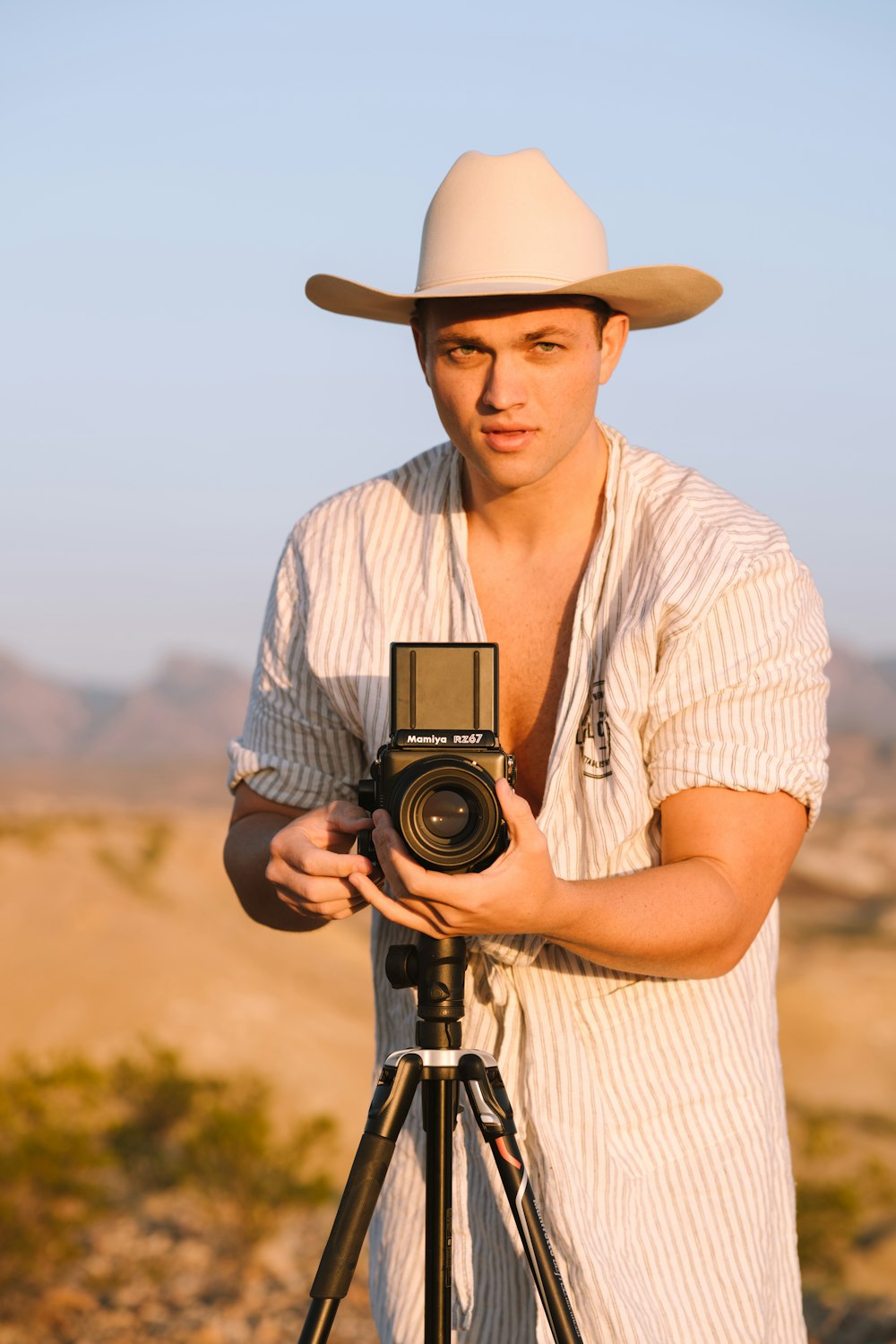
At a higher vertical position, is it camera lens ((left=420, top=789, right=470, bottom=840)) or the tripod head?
camera lens ((left=420, top=789, right=470, bottom=840))

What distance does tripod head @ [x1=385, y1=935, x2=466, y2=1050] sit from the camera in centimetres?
204

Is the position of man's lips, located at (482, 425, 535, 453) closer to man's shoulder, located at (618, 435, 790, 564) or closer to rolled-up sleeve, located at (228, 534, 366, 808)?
man's shoulder, located at (618, 435, 790, 564)

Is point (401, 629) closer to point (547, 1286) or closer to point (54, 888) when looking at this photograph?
point (547, 1286)

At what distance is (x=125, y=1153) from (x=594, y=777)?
6292 millimetres

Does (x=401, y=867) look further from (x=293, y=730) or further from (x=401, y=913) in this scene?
(x=293, y=730)

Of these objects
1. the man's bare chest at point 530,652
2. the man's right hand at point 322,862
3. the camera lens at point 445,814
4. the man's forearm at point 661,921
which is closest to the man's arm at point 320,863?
the man's right hand at point 322,862

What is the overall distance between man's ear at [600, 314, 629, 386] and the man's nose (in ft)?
0.87

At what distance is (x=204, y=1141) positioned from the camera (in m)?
7.01

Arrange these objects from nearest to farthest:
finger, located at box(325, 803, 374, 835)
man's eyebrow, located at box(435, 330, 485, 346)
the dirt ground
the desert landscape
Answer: finger, located at box(325, 803, 374, 835) → man's eyebrow, located at box(435, 330, 485, 346) → the desert landscape → the dirt ground

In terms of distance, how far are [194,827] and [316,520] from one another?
19361mm

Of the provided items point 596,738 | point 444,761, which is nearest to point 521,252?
point 596,738

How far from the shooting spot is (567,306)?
2400 millimetres

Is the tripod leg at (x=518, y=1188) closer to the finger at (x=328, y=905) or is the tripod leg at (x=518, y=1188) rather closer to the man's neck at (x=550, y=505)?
the finger at (x=328, y=905)

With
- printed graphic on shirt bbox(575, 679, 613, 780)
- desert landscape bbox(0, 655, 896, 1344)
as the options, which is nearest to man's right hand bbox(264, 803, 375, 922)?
printed graphic on shirt bbox(575, 679, 613, 780)
